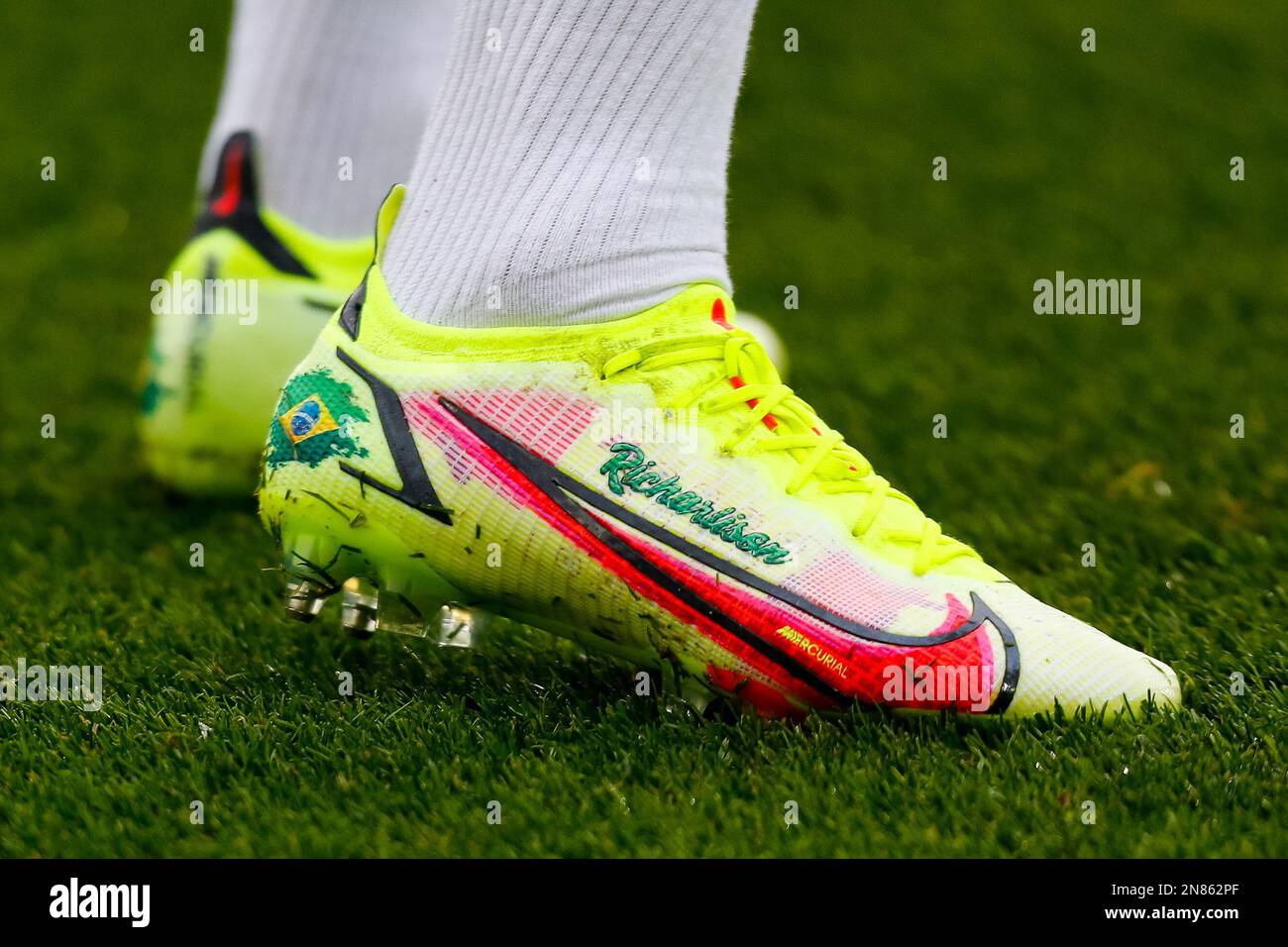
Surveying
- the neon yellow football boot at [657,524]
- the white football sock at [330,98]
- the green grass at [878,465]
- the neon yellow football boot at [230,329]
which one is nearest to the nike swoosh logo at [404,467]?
the neon yellow football boot at [657,524]

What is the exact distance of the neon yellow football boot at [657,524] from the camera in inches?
57.3

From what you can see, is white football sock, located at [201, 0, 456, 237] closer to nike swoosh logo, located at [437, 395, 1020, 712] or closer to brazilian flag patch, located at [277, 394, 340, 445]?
brazilian flag patch, located at [277, 394, 340, 445]

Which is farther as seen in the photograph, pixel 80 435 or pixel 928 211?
pixel 928 211

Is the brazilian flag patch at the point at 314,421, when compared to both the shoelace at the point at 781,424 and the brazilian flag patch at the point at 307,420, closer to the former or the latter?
the brazilian flag patch at the point at 307,420

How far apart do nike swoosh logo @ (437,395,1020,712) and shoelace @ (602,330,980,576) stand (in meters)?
0.09

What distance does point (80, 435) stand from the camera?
2.72 m

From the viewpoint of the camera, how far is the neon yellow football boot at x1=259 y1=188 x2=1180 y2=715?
146cm

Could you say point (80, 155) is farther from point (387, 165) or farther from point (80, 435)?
point (387, 165)

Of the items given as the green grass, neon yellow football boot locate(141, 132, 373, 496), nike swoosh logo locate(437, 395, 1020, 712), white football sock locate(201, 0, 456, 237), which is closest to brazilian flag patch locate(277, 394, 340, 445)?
nike swoosh logo locate(437, 395, 1020, 712)

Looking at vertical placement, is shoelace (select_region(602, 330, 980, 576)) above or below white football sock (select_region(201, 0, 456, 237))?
below

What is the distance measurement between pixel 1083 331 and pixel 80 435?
1.96 meters

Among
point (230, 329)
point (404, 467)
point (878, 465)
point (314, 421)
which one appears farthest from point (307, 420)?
point (878, 465)

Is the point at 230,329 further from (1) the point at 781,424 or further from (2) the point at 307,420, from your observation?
(1) the point at 781,424
